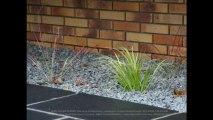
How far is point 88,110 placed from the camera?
3486 millimetres

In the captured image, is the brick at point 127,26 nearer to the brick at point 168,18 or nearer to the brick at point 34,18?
the brick at point 168,18

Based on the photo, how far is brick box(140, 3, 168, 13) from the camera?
528 centimetres

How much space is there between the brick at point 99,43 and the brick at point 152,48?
17.0 inches

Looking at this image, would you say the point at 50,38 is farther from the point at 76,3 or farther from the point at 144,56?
the point at 144,56

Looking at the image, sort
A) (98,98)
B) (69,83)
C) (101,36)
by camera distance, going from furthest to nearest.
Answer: (101,36), (69,83), (98,98)

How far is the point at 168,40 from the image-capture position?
5312 millimetres

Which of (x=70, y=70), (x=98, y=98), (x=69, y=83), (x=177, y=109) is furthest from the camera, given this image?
(x=70, y=70)

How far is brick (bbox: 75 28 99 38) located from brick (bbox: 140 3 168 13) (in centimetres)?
69

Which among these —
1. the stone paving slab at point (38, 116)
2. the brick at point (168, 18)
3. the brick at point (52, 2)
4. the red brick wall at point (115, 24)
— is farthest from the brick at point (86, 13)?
the stone paving slab at point (38, 116)

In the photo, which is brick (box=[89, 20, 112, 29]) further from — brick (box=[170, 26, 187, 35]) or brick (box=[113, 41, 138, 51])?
brick (box=[170, 26, 187, 35])

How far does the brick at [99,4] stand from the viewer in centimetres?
572
